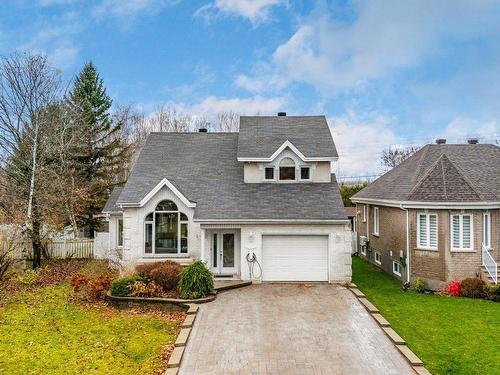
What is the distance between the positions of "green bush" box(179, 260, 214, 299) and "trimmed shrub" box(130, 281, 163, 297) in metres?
0.98

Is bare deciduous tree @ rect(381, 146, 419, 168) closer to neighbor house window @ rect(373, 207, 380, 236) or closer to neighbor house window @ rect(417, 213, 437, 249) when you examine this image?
neighbor house window @ rect(373, 207, 380, 236)

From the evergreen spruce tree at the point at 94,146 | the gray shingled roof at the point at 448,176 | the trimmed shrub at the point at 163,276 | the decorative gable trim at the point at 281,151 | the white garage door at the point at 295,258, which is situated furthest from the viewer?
the evergreen spruce tree at the point at 94,146

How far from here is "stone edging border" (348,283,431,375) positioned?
8.69 meters

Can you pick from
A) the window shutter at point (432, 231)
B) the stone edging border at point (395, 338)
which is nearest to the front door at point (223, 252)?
the stone edging border at point (395, 338)

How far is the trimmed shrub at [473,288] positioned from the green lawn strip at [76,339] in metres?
11.9

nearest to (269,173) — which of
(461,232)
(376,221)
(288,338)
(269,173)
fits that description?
(269,173)

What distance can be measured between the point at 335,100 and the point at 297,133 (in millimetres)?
9971

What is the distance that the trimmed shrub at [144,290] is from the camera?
14625mm

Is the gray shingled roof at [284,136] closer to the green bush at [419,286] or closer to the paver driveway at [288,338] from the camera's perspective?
the green bush at [419,286]

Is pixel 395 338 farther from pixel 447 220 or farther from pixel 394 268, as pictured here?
pixel 394 268

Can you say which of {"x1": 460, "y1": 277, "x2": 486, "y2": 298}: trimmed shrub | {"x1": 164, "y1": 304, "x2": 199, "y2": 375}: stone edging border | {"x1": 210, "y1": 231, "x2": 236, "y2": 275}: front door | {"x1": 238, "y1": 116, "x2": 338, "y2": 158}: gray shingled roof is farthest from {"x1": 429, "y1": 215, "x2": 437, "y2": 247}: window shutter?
{"x1": 164, "y1": 304, "x2": 199, "y2": 375}: stone edging border

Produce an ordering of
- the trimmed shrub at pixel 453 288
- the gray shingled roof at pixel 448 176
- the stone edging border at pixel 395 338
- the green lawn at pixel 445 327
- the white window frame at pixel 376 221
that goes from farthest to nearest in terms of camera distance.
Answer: the white window frame at pixel 376 221
the gray shingled roof at pixel 448 176
the trimmed shrub at pixel 453 288
the green lawn at pixel 445 327
the stone edging border at pixel 395 338

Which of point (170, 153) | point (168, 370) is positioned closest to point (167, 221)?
point (170, 153)

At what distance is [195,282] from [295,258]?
519 centimetres
